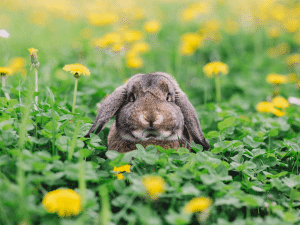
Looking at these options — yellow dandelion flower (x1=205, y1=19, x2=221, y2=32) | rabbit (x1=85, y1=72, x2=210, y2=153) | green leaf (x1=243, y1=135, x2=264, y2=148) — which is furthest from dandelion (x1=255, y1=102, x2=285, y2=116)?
yellow dandelion flower (x1=205, y1=19, x2=221, y2=32)

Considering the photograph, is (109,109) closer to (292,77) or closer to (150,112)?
(150,112)

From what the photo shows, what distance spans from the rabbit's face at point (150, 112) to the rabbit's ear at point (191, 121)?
80 mm

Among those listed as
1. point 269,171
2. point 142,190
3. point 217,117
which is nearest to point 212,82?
point 217,117

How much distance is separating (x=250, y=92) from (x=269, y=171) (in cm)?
308

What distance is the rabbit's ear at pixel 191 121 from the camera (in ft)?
10.5

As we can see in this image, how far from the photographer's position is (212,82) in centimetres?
626

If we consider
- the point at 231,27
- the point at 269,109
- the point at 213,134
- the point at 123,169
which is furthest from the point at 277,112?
the point at 231,27

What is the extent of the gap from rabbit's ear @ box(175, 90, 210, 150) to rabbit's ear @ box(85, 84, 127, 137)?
57 cm

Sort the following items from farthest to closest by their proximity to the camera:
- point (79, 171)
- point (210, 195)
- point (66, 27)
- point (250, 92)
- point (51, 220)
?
point (66, 27), point (250, 92), point (210, 195), point (79, 171), point (51, 220)

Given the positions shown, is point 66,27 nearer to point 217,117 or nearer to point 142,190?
point 217,117

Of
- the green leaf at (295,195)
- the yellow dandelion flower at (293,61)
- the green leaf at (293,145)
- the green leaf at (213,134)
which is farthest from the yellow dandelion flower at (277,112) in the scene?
the yellow dandelion flower at (293,61)

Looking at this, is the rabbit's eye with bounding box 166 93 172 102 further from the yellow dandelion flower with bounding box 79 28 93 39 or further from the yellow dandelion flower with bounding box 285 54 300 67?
the yellow dandelion flower with bounding box 79 28 93 39

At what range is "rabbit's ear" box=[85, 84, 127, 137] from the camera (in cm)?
314

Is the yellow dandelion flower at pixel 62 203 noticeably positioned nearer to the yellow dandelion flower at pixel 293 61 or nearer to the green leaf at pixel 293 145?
the green leaf at pixel 293 145
